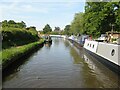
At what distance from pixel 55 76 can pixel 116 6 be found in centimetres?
2159

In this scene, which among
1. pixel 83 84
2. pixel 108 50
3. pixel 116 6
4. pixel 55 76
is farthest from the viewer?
pixel 116 6

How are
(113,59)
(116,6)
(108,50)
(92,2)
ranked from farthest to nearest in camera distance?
1. (92,2)
2. (116,6)
3. (108,50)
4. (113,59)

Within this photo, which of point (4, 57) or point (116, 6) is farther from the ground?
point (116, 6)

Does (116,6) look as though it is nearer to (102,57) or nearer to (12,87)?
(102,57)

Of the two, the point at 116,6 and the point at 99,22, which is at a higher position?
the point at 116,6

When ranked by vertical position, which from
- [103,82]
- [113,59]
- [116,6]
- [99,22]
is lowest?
[103,82]

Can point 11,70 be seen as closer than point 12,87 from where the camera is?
No

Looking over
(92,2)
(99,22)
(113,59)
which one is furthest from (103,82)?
(92,2)

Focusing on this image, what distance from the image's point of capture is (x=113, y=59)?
15.3 meters

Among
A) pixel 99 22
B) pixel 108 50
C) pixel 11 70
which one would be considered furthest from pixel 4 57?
pixel 99 22

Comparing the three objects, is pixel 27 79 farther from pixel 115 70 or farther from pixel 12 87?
pixel 115 70

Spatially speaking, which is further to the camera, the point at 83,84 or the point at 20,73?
the point at 20,73

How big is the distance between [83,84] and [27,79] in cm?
321

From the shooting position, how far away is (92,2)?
37719 mm
